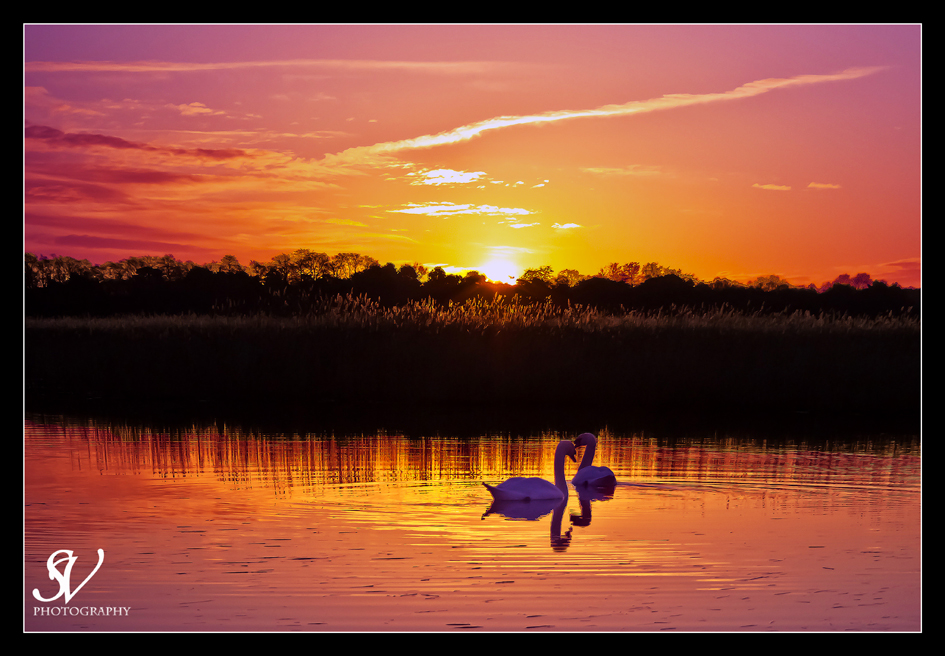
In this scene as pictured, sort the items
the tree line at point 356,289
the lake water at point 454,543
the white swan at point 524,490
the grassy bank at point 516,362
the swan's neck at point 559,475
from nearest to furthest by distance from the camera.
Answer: the lake water at point 454,543, the white swan at point 524,490, the swan's neck at point 559,475, the grassy bank at point 516,362, the tree line at point 356,289

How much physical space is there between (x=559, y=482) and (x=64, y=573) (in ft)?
16.4

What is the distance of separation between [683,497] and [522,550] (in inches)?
105

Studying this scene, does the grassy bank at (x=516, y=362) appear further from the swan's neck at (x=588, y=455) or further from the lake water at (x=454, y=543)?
the swan's neck at (x=588, y=455)

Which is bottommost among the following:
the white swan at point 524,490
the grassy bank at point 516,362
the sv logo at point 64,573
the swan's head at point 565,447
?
the sv logo at point 64,573

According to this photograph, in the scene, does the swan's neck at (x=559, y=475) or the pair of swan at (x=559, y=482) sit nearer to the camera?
the pair of swan at (x=559, y=482)

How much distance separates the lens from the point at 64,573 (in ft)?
21.3

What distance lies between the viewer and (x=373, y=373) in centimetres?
1870

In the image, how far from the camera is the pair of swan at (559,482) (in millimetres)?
8844

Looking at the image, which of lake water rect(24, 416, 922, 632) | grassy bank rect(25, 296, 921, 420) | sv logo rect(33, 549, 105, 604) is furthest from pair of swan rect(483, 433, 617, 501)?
grassy bank rect(25, 296, 921, 420)

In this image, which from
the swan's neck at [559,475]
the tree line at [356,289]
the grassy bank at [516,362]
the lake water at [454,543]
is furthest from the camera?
the tree line at [356,289]

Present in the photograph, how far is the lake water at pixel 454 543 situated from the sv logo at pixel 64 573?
0.09 feet

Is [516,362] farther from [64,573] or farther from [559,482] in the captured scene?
[64,573]

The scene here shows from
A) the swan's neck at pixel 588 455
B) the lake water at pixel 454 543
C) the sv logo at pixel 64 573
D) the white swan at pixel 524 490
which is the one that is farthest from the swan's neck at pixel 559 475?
the sv logo at pixel 64 573

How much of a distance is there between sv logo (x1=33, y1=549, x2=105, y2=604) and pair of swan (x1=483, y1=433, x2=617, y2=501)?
11.8 feet
